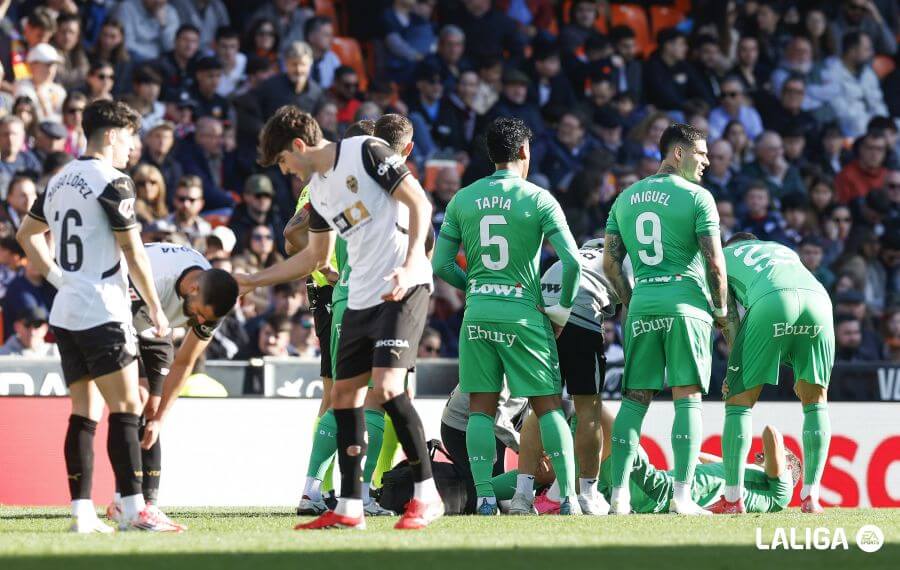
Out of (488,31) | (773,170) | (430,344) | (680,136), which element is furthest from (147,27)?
(680,136)

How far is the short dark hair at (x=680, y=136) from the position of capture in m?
9.20

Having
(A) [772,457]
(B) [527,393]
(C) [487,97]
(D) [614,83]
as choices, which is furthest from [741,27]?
(B) [527,393]

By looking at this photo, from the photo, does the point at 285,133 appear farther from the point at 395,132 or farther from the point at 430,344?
the point at 430,344

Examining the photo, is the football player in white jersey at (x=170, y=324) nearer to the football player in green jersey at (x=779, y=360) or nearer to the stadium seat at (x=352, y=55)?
the football player in green jersey at (x=779, y=360)

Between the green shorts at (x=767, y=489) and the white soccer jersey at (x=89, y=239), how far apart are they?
184 inches

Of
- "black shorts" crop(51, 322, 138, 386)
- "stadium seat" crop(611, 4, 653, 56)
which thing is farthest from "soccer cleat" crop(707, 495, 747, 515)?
"stadium seat" crop(611, 4, 653, 56)

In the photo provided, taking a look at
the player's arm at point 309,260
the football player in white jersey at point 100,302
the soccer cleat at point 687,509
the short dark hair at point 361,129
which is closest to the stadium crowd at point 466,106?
the short dark hair at point 361,129

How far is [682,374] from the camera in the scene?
8875 millimetres

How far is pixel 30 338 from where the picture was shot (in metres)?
12.5

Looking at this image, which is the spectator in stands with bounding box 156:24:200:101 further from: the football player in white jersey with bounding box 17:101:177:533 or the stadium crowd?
the football player in white jersey with bounding box 17:101:177:533

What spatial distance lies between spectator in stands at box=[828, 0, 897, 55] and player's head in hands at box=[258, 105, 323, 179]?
14.8m

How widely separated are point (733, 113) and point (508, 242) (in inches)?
434

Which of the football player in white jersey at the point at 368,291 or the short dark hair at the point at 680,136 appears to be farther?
the short dark hair at the point at 680,136

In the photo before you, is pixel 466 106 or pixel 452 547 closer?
pixel 452 547
